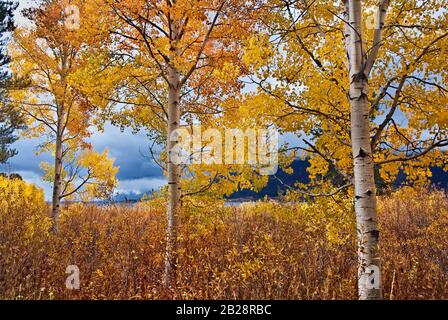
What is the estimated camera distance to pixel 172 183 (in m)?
5.95

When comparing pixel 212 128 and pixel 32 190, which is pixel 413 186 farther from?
pixel 32 190

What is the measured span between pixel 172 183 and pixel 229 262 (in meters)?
1.58

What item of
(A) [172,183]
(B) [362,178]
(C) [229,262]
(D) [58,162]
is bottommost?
(C) [229,262]

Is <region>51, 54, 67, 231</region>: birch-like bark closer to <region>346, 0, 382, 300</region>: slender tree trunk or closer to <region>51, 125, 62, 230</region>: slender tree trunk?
<region>51, 125, 62, 230</region>: slender tree trunk

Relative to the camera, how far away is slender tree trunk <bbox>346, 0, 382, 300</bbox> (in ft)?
12.0

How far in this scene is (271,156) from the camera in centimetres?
486

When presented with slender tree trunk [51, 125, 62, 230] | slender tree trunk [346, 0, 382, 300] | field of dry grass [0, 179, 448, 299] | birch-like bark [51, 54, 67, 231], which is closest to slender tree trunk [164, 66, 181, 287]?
field of dry grass [0, 179, 448, 299]

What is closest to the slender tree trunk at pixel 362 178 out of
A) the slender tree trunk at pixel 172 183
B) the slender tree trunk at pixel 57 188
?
the slender tree trunk at pixel 172 183

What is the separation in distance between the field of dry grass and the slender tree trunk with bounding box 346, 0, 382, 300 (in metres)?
0.38

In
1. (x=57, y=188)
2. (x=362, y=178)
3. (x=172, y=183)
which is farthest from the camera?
(x=57, y=188)

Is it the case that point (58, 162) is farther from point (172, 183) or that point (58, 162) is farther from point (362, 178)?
point (362, 178)

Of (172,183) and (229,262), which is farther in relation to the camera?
(229,262)

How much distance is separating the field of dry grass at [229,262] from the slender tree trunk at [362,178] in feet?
1.24

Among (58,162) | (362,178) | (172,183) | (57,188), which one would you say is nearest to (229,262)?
(172,183)
